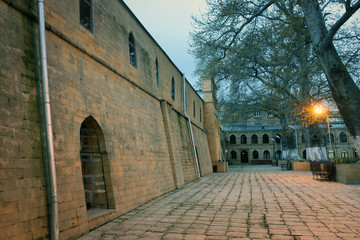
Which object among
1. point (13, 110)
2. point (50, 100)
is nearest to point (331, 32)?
point (50, 100)

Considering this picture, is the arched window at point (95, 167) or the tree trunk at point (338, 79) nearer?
the arched window at point (95, 167)

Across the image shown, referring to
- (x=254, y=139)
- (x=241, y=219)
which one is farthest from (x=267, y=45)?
(x=254, y=139)

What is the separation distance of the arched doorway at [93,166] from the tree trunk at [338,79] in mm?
8567

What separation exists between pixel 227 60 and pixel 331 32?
13.7 metres

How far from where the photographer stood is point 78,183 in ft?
17.3

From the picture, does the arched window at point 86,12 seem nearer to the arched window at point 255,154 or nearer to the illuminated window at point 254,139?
the illuminated window at point 254,139

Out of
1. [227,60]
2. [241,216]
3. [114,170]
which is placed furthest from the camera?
[227,60]

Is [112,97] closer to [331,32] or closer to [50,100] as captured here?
[50,100]

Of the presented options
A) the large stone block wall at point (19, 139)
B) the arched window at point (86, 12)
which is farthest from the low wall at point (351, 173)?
the large stone block wall at point (19, 139)

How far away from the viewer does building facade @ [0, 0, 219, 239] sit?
4.14 metres

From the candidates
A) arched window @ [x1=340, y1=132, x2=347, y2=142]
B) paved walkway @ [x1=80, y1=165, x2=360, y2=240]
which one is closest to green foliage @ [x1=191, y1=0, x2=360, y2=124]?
paved walkway @ [x1=80, y1=165, x2=360, y2=240]

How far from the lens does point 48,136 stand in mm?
4488

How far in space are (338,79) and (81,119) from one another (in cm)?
904

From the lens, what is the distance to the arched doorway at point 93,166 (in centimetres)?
663
